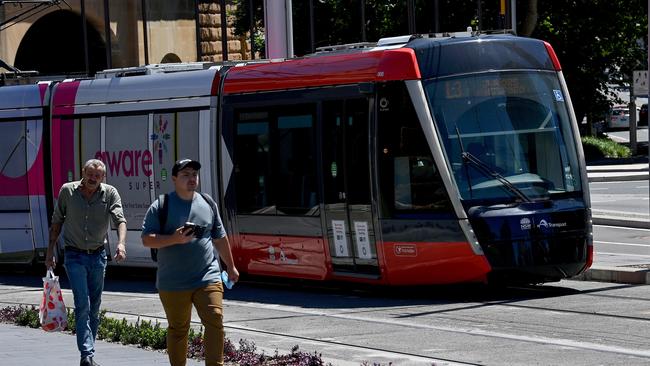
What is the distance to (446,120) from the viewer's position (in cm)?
1527

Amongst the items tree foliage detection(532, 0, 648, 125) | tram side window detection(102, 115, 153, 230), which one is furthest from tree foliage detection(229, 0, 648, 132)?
tram side window detection(102, 115, 153, 230)

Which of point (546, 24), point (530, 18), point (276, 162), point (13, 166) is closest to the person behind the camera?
point (276, 162)

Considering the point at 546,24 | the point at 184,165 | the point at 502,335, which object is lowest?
the point at 502,335

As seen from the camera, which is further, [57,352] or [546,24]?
[546,24]

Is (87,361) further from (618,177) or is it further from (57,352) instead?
(618,177)

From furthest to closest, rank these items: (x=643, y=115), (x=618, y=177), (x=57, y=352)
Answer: (x=643, y=115) → (x=618, y=177) → (x=57, y=352)

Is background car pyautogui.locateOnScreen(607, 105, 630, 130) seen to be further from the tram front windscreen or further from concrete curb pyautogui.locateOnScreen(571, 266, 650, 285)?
the tram front windscreen

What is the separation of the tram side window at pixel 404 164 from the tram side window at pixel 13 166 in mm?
7240

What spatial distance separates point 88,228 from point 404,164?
16.7ft

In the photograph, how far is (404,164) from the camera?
15.5 metres

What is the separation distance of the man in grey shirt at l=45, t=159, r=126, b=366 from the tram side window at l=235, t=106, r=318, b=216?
5.45 metres

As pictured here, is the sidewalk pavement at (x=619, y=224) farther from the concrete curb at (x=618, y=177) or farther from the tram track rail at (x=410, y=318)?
the tram track rail at (x=410, y=318)

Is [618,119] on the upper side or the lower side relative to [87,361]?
lower

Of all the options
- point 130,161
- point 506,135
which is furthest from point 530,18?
point 506,135
